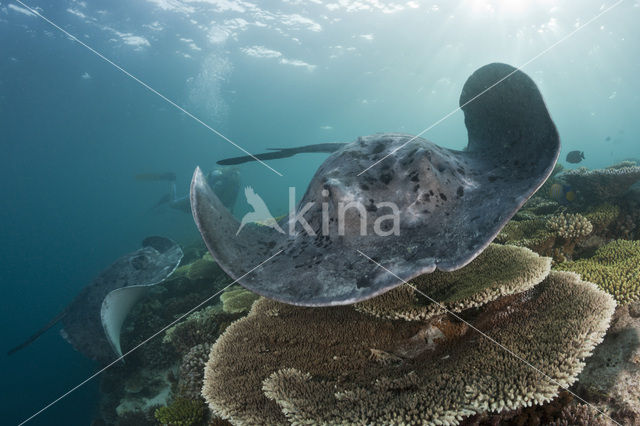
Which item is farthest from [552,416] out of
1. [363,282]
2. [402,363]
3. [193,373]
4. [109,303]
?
[109,303]

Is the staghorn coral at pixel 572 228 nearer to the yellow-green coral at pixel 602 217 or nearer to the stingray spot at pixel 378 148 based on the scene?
the yellow-green coral at pixel 602 217

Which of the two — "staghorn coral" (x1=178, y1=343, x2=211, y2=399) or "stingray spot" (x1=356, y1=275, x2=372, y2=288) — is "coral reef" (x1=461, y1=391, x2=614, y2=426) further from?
"staghorn coral" (x1=178, y1=343, x2=211, y2=399)

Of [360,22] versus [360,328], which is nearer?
[360,328]

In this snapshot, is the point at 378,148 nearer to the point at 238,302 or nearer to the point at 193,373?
the point at 238,302

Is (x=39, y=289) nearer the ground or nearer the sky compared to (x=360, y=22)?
nearer the ground

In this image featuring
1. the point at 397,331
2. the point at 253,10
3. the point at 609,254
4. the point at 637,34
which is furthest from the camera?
the point at 637,34

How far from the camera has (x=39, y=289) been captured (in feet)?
130

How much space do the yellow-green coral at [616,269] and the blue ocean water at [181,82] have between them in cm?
1521

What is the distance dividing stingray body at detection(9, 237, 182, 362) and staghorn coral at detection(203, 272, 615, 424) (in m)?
4.73

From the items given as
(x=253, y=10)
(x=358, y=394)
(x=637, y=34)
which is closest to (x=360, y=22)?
(x=253, y=10)

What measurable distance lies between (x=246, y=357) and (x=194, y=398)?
197cm

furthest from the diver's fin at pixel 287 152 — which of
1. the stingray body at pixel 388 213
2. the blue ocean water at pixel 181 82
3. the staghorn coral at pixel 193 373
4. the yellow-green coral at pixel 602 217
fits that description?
the blue ocean water at pixel 181 82

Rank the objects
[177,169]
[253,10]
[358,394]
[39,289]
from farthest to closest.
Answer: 1. [177,169]
2. [39,289]
3. [253,10]
4. [358,394]

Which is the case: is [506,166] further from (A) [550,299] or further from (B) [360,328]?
(B) [360,328]
